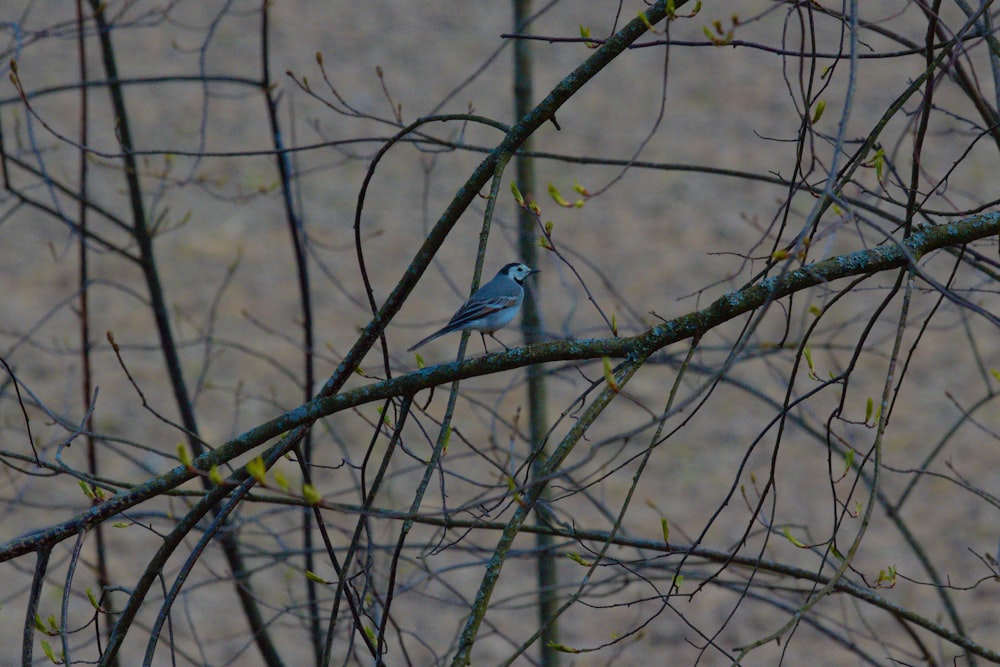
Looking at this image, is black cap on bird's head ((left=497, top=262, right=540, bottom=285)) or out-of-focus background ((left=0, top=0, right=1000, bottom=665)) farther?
out-of-focus background ((left=0, top=0, right=1000, bottom=665))

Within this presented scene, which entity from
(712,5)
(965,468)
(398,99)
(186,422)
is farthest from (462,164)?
(186,422)

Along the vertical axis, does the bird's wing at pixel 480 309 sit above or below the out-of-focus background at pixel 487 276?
below

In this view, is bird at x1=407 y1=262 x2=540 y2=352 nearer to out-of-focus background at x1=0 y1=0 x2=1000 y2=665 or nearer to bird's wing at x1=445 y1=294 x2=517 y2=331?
bird's wing at x1=445 y1=294 x2=517 y2=331

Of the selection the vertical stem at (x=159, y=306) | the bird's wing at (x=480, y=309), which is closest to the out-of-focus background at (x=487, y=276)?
the vertical stem at (x=159, y=306)

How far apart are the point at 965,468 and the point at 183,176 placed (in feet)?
22.4

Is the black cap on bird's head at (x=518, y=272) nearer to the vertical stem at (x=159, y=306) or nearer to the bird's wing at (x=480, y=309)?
the bird's wing at (x=480, y=309)

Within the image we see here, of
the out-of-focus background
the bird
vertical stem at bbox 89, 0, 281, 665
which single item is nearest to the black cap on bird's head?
the bird

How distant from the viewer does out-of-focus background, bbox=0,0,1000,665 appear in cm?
619

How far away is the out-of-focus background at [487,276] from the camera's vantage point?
6.19 meters

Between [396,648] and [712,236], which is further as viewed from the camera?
[712,236]

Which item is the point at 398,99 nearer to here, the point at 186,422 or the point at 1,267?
the point at 1,267

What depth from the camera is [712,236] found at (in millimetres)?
9312

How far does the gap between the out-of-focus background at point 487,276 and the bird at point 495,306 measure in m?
0.54

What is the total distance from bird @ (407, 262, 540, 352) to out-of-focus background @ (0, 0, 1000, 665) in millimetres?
536
